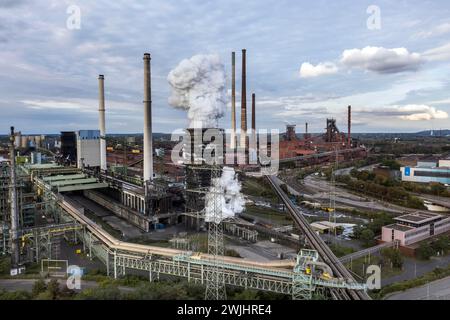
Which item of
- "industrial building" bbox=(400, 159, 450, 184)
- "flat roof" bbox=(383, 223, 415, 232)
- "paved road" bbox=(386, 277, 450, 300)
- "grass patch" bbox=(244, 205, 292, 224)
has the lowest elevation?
"paved road" bbox=(386, 277, 450, 300)

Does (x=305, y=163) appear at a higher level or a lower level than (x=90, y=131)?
lower

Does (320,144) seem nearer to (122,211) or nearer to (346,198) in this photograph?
(346,198)

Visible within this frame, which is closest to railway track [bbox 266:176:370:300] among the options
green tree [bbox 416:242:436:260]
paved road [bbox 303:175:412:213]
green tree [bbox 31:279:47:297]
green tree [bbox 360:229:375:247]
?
green tree [bbox 360:229:375:247]

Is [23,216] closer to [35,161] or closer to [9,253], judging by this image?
[9,253]

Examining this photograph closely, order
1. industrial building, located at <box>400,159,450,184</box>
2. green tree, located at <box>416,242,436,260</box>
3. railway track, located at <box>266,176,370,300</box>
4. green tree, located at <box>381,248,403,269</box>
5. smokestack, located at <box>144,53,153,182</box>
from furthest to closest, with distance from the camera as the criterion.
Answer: industrial building, located at <box>400,159,450,184</box> < smokestack, located at <box>144,53,153,182</box> < green tree, located at <box>416,242,436,260</box> < green tree, located at <box>381,248,403,269</box> < railway track, located at <box>266,176,370,300</box>

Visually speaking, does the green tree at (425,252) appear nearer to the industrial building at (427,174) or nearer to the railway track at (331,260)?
the railway track at (331,260)

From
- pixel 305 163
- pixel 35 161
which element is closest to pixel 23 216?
pixel 35 161

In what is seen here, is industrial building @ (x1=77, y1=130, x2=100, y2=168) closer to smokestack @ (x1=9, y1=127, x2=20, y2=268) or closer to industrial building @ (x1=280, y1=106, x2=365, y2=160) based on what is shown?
smokestack @ (x1=9, y1=127, x2=20, y2=268)

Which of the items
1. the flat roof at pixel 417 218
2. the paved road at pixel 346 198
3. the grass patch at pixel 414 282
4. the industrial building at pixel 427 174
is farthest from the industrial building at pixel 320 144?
the grass patch at pixel 414 282
